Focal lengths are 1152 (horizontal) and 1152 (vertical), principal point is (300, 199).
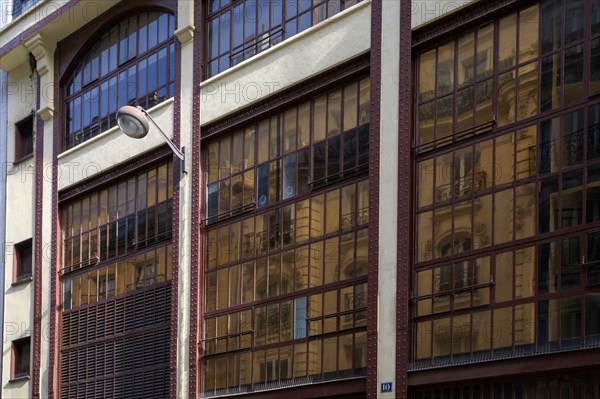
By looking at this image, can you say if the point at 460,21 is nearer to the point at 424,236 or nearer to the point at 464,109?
the point at 464,109

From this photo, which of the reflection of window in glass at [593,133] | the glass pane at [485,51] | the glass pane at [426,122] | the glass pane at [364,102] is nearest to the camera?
the reflection of window in glass at [593,133]

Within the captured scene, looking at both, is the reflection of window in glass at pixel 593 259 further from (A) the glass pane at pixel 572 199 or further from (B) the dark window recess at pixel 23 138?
(B) the dark window recess at pixel 23 138

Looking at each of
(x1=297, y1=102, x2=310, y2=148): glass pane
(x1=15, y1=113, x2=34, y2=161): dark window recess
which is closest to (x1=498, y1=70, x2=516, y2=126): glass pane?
(x1=297, y1=102, x2=310, y2=148): glass pane

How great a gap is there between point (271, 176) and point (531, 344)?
25.7 feet

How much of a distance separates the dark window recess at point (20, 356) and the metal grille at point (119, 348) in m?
2.07

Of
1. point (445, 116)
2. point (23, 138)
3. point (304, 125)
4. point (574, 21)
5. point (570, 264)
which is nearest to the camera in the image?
point (570, 264)

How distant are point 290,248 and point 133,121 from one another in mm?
4488

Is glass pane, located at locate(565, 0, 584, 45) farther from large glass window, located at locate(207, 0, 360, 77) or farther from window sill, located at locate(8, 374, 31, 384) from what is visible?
window sill, located at locate(8, 374, 31, 384)

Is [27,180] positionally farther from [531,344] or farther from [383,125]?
[531,344]

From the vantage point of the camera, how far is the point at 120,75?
96.8ft

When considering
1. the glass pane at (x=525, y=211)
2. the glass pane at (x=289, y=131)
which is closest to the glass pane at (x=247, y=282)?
the glass pane at (x=289, y=131)

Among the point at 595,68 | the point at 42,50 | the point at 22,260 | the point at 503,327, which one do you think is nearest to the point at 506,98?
the point at 595,68

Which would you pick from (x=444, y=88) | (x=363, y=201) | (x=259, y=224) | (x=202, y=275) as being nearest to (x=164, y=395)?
(x=202, y=275)

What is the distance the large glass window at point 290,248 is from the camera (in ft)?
71.9
